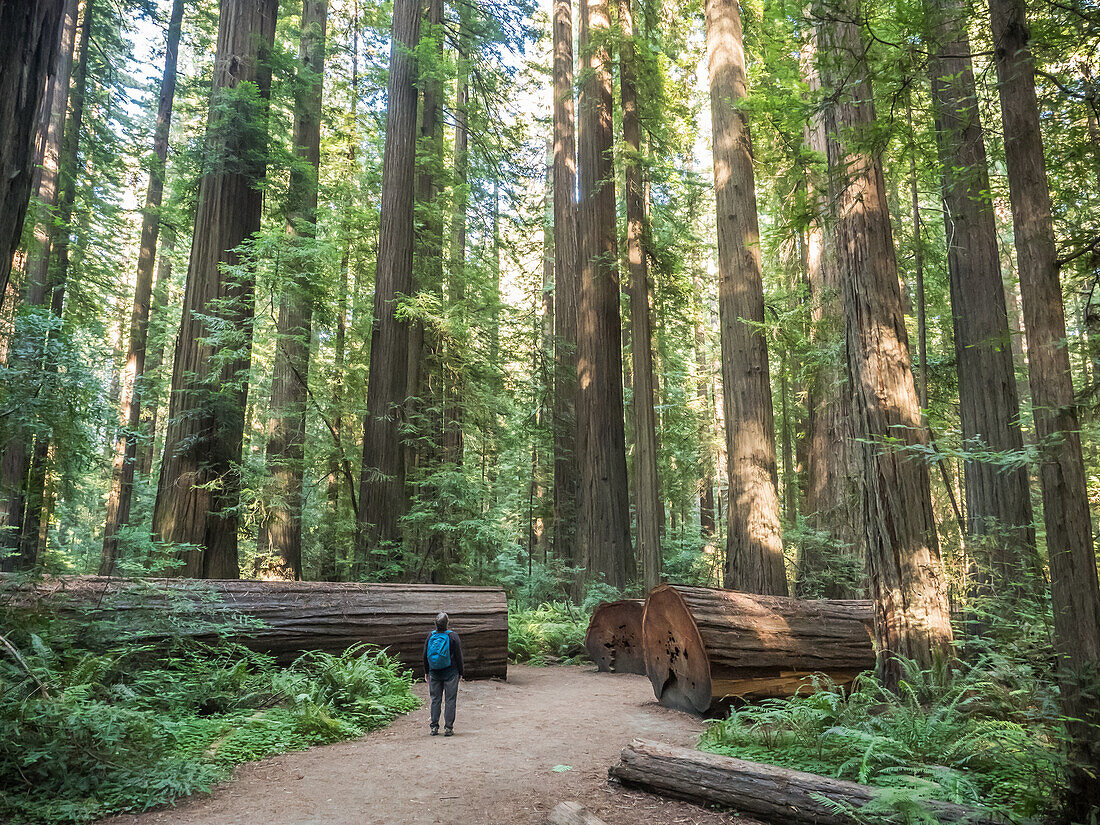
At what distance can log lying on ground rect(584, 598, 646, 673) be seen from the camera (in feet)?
34.7

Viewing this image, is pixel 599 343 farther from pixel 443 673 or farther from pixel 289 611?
pixel 443 673

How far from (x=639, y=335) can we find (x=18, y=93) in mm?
11595

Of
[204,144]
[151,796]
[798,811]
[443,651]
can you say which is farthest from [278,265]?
[798,811]

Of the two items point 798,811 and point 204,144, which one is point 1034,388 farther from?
point 204,144

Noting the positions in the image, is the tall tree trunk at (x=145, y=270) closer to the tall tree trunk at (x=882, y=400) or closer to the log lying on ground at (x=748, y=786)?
the log lying on ground at (x=748, y=786)

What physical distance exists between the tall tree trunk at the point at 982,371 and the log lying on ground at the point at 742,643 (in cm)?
245

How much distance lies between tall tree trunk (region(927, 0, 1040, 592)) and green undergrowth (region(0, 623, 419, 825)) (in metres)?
8.29

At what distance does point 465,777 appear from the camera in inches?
200

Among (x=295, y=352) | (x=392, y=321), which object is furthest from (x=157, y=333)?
(x=392, y=321)

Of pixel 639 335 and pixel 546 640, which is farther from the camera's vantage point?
pixel 639 335

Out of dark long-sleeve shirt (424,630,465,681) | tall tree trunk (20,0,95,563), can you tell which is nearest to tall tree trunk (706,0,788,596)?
dark long-sleeve shirt (424,630,465,681)

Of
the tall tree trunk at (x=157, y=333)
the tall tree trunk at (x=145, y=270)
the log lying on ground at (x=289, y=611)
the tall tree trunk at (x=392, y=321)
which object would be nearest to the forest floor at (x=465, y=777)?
the log lying on ground at (x=289, y=611)

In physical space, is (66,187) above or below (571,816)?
above

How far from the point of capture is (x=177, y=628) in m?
6.89
